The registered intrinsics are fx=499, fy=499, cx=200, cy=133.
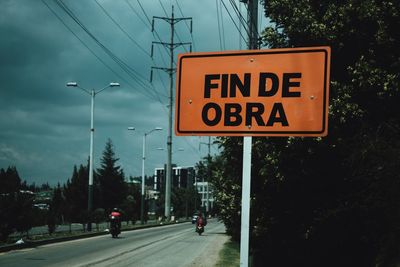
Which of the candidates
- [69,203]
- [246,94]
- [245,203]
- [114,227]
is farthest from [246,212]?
[69,203]

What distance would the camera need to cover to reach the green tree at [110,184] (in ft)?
253

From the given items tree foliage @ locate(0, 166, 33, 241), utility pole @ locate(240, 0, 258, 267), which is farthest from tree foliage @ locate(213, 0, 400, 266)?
tree foliage @ locate(0, 166, 33, 241)

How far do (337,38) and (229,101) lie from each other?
28.1 ft

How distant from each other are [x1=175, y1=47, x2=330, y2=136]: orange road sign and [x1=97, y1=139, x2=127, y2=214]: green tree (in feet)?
238

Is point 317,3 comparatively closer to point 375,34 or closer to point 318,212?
point 375,34

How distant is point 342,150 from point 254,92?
766 centimetres

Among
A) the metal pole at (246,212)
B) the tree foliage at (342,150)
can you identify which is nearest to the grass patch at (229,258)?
the tree foliage at (342,150)

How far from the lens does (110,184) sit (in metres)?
79.2

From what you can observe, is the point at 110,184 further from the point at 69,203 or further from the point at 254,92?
the point at 254,92

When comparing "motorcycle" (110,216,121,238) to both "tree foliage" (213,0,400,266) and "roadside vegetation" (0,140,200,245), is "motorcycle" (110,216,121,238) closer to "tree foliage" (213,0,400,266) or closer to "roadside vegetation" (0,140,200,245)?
"roadside vegetation" (0,140,200,245)

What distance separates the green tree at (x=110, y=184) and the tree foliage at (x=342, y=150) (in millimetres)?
64754

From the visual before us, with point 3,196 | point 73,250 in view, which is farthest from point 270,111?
point 3,196

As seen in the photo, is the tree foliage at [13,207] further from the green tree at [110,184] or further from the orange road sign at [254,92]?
the green tree at [110,184]

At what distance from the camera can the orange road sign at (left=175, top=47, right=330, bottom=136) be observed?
12.4ft
